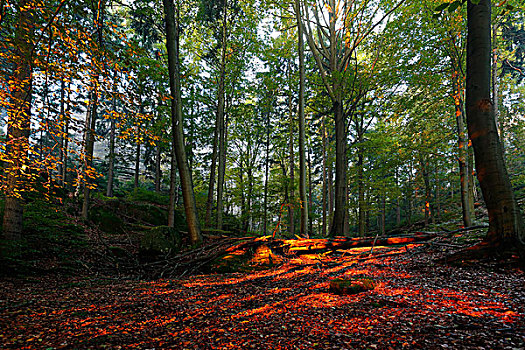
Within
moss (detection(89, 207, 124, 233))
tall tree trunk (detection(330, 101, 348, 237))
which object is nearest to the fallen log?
tall tree trunk (detection(330, 101, 348, 237))

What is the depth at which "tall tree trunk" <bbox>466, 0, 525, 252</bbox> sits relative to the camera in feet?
13.9

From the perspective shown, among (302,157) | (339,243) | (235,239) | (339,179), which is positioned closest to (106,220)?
(235,239)

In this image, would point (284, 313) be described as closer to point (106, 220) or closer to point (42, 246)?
point (42, 246)

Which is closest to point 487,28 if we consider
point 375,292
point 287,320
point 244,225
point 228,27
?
point 375,292

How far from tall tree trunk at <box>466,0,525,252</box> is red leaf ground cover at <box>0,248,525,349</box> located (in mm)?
757

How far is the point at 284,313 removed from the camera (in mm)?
3170

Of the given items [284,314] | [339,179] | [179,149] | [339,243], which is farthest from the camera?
[339,179]

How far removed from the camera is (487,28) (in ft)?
15.1

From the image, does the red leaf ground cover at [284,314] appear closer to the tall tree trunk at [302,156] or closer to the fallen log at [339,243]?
the fallen log at [339,243]

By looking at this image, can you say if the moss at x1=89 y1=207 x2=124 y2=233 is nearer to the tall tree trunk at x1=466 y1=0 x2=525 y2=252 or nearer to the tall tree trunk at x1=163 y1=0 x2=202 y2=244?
the tall tree trunk at x1=163 y1=0 x2=202 y2=244

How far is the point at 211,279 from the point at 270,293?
2139mm

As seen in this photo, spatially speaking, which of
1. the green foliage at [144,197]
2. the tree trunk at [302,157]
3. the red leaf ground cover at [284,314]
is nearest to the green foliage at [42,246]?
the red leaf ground cover at [284,314]

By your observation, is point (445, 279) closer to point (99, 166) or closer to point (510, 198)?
point (510, 198)

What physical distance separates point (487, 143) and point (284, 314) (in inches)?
199
